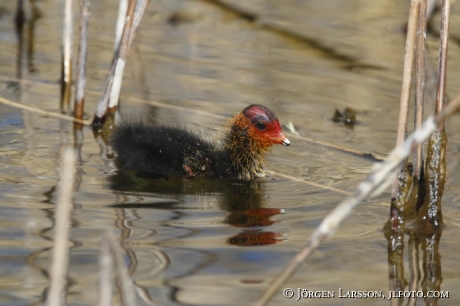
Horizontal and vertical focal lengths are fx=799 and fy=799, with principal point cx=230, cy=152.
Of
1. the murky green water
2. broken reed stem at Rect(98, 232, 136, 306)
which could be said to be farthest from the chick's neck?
broken reed stem at Rect(98, 232, 136, 306)

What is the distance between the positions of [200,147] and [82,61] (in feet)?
4.45

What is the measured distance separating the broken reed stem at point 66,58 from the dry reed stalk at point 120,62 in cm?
51

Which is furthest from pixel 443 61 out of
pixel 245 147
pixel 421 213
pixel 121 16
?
pixel 121 16

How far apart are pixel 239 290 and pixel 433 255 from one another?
1.16m

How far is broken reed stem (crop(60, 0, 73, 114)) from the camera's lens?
6.58 meters

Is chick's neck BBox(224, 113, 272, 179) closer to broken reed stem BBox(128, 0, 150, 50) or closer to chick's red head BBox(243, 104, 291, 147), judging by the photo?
chick's red head BBox(243, 104, 291, 147)

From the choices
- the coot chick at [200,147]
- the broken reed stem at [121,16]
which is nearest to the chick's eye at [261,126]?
the coot chick at [200,147]

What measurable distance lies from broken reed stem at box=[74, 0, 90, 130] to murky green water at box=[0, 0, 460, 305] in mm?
199

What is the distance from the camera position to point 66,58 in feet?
22.6

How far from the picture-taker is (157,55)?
8.76 metres

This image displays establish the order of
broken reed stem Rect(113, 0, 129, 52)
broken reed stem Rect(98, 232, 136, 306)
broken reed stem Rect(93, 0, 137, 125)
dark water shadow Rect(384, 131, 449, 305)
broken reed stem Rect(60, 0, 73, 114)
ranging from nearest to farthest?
1. broken reed stem Rect(98, 232, 136, 306)
2. dark water shadow Rect(384, 131, 449, 305)
3. broken reed stem Rect(93, 0, 137, 125)
4. broken reed stem Rect(113, 0, 129, 52)
5. broken reed stem Rect(60, 0, 73, 114)

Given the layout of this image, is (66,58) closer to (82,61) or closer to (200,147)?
(82,61)

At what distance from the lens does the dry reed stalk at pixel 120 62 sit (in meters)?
5.98

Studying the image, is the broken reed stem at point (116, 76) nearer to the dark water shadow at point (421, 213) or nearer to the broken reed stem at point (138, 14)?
the broken reed stem at point (138, 14)
